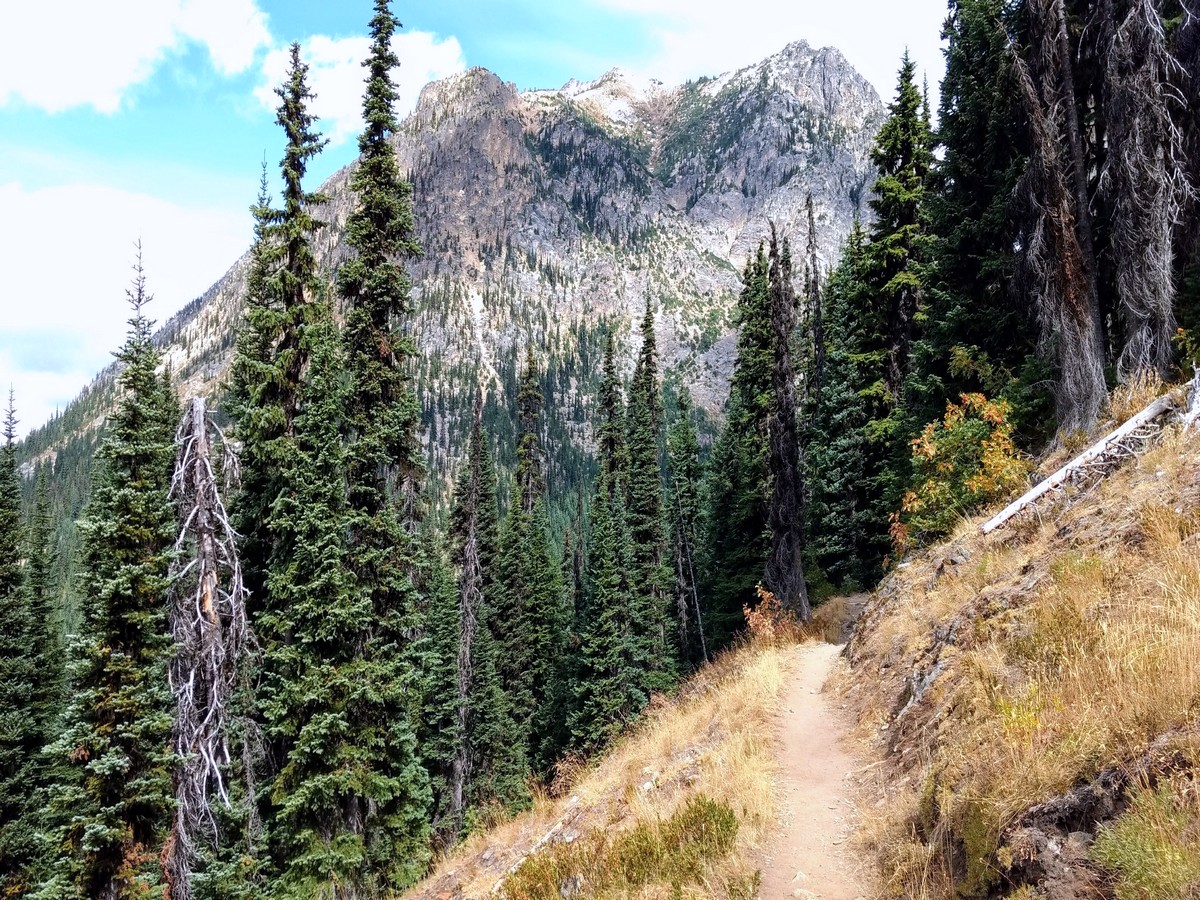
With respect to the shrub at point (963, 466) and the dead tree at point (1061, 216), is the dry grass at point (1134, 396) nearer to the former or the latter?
the dead tree at point (1061, 216)

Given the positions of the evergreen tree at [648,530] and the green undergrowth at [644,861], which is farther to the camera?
the evergreen tree at [648,530]

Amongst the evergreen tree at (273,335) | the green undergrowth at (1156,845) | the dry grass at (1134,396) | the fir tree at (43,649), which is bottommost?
the fir tree at (43,649)

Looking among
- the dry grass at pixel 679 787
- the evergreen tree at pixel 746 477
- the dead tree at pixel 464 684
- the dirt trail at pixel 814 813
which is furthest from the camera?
the evergreen tree at pixel 746 477

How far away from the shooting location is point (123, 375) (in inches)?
518

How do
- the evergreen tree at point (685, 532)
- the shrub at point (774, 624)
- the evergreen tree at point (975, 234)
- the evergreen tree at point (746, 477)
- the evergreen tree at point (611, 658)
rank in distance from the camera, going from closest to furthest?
1. the evergreen tree at point (975, 234)
2. the shrub at point (774, 624)
3. the evergreen tree at point (611, 658)
4. the evergreen tree at point (746, 477)
5. the evergreen tree at point (685, 532)

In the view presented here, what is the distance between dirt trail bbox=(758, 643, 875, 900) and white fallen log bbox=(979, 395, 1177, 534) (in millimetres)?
4490

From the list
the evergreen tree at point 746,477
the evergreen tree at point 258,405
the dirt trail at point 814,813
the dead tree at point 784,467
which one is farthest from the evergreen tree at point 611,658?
the dirt trail at point 814,813

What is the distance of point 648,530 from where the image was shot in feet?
134

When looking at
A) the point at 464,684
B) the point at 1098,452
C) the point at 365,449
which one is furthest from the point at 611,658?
the point at 1098,452

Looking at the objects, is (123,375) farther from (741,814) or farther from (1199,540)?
(1199,540)

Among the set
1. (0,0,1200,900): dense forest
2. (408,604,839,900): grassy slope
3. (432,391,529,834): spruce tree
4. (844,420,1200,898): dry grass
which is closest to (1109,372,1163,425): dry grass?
(0,0,1200,900): dense forest

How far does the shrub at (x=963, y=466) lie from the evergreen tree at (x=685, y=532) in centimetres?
2772

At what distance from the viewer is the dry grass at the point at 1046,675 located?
Answer: 12.9 feet

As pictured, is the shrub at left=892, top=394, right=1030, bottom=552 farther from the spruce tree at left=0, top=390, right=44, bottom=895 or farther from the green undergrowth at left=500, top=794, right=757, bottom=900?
the spruce tree at left=0, top=390, right=44, bottom=895
